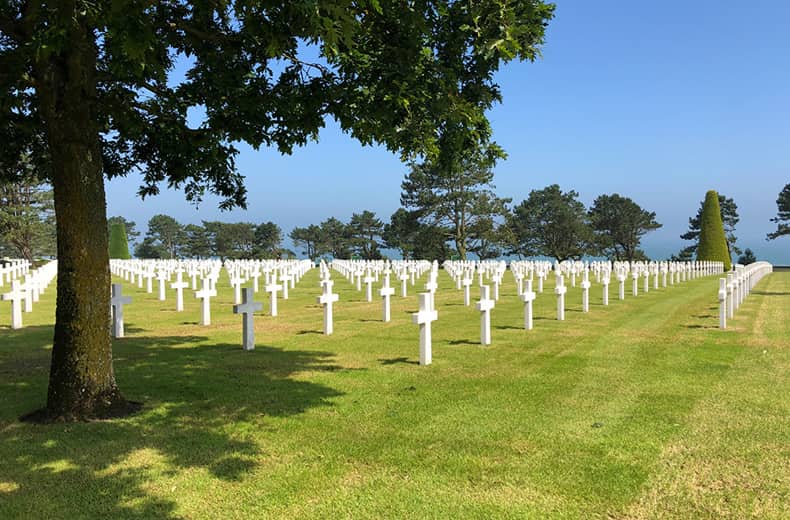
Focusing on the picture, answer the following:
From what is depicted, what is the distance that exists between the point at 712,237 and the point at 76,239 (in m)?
59.6

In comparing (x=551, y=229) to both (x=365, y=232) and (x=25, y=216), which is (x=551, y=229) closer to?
(x=365, y=232)

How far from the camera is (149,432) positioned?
559 cm

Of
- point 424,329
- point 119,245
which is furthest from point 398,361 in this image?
point 119,245

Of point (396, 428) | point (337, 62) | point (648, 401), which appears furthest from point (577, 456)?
point (337, 62)

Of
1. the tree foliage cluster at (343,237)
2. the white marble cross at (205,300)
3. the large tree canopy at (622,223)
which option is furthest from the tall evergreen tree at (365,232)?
the white marble cross at (205,300)

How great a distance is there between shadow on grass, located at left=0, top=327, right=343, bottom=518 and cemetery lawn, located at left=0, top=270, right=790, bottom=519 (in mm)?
22

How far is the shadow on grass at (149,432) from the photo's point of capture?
4.17m

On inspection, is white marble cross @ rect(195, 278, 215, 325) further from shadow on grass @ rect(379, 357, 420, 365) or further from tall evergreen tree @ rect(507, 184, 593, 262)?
tall evergreen tree @ rect(507, 184, 593, 262)

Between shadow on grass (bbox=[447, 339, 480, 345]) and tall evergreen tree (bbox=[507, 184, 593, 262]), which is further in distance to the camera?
tall evergreen tree (bbox=[507, 184, 593, 262])

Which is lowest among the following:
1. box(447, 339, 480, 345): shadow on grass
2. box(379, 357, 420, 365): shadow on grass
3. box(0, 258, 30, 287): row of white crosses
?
box(379, 357, 420, 365): shadow on grass

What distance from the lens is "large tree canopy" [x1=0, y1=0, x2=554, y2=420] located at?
19.4 ft

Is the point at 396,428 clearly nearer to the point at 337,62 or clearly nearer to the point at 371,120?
the point at 371,120

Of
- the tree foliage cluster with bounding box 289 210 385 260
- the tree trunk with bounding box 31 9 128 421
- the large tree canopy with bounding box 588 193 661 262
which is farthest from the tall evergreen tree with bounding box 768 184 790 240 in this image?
the tree trunk with bounding box 31 9 128 421

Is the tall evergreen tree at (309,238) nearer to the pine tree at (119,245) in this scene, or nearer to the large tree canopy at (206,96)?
the pine tree at (119,245)
